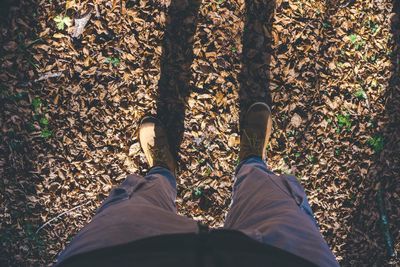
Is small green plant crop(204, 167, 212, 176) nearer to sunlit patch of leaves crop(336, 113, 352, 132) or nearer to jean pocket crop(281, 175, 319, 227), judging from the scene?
jean pocket crop(281, 175, 319, 227)

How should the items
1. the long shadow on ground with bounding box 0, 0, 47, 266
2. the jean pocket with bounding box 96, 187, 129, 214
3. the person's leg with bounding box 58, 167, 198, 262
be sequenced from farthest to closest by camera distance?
the long shadow on ground with bounding box 0, 0, 47, 266
the jean pocket with bounding box 96, 187, 129, 214
the person's leg with bounding box 58, 167, 198, 262

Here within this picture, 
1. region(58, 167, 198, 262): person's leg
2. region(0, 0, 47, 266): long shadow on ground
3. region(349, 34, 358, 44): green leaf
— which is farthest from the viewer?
region(349, 34, 358, 44): green leaf

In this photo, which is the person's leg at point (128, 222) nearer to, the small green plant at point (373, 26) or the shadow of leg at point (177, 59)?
the shadow of leg at point (177, 59)

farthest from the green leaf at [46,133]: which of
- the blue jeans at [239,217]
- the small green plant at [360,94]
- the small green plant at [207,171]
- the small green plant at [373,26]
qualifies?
the small green plant at [373,26]

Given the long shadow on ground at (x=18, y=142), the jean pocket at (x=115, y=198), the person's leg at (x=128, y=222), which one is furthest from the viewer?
the long shadow on ground at (x=18, y=142)

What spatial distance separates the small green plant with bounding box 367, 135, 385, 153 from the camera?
3039 millimetres

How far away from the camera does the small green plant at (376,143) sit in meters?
3.04

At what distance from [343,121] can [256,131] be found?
81 centimetres

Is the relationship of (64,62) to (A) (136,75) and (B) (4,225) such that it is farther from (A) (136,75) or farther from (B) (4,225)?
(B) (4,225)

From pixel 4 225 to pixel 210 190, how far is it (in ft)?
6.10

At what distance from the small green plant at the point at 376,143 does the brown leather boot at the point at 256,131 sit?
0.92 metres

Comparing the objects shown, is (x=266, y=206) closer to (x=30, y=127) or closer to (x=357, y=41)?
(x=357, y=41)

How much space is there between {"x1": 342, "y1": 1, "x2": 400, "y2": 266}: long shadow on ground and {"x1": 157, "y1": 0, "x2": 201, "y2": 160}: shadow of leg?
5.78ft

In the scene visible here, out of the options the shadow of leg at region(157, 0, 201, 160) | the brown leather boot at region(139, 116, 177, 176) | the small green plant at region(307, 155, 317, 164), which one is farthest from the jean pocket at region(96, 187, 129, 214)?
the small green plant at region(307, 155, 317, 164)
